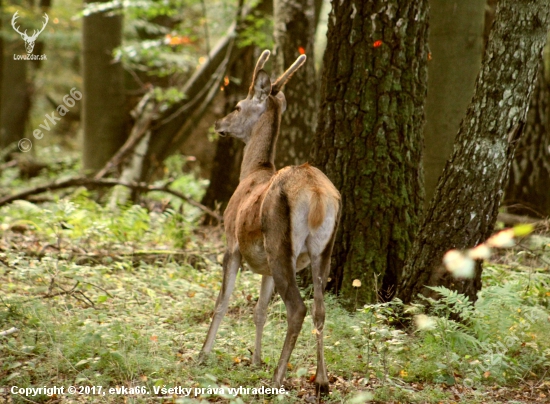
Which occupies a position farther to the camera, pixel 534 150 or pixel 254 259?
pixel 534 150

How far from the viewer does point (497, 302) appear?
592 centimetres

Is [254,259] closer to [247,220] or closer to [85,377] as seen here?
[247,220]

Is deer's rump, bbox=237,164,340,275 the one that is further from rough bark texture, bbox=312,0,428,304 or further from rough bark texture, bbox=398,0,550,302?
rough bark texture, bbox=312,0,428,304

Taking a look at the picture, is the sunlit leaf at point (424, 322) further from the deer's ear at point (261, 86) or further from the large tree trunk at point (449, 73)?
the large tree trunk at point (449, 73)

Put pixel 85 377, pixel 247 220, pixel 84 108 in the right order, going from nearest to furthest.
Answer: pixel 85 377 → pixel 247 220 → pixel 84 108

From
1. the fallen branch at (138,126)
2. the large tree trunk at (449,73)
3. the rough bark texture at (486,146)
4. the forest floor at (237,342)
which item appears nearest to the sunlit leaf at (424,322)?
the forest floor at (237,342)

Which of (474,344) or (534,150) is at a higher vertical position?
(534,150)

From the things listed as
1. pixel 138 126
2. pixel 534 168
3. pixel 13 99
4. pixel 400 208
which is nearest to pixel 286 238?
pixel 400 208

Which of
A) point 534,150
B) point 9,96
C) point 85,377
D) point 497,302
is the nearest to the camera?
point 85,377

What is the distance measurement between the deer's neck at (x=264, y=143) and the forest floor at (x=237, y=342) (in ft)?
4.56

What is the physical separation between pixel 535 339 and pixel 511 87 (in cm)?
214

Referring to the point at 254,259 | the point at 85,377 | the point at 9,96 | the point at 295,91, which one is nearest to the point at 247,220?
the point at 254,259

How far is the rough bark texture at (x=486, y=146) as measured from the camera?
18.2ft

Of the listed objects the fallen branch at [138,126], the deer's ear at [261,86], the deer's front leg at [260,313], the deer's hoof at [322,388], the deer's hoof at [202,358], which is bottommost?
A: the deer's hoof at [202,358]
